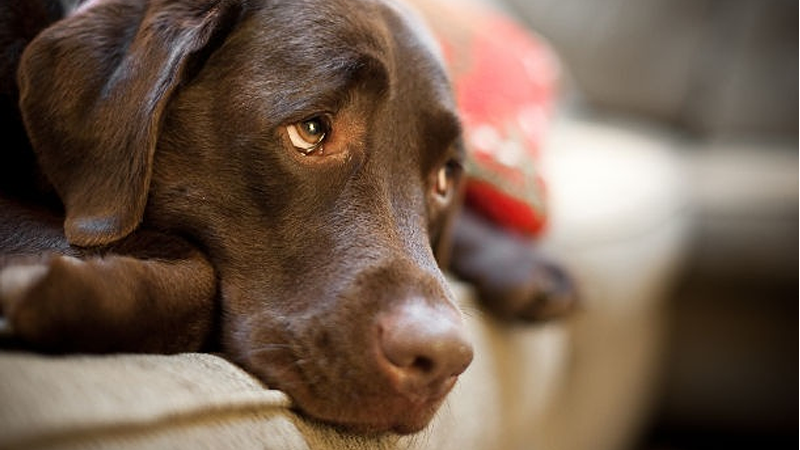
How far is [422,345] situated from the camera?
1112 mm

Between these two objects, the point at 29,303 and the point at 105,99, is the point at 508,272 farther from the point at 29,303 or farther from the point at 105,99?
the point at 29,303

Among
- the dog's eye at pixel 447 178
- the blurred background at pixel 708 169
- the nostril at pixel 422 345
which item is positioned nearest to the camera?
the nostril at pixel 422 345

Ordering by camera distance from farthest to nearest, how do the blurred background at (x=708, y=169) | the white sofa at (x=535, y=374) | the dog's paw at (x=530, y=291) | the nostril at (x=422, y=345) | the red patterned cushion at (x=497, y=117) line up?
1. the blurred background at (x=708, y=169)
2. the red patterned cushion at (x=497, y=117)
3. the dog's paw at (x=530, y=291)
4. the nostril at (x=422, y=345)
5. the white sofa at (x=535, y=374)

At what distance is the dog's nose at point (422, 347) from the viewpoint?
1117mm

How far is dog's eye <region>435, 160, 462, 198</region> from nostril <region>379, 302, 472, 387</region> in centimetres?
47

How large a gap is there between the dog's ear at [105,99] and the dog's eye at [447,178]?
1.50 ft

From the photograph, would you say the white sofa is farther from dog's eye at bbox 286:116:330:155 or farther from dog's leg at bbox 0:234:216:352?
dog's eye at bbox 286:116:330:155

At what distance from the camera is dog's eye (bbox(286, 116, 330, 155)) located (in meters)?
1.33

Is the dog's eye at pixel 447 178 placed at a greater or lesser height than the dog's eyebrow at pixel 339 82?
lesser

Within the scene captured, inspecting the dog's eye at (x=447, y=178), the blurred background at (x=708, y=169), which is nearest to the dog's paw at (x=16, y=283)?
the dog's eye at (x=447, y=178)

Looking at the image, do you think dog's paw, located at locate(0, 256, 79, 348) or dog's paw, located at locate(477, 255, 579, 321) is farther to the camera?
dog's paw, located at locate(477, 255, 579, 321)

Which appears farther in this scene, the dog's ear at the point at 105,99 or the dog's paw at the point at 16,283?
the dog's ear at the point at 105,99

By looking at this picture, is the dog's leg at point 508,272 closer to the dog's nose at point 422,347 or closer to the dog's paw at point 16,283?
the dog's nose at point 422,347

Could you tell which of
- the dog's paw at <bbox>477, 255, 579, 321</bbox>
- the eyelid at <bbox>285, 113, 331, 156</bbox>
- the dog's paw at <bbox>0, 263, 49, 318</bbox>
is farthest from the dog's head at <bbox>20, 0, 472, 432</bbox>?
the dog's paw at <bbox>477, 255, 579, 321</bbox>
